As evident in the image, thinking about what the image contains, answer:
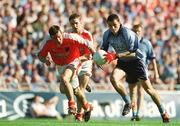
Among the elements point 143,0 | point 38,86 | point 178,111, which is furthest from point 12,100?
point 143,0

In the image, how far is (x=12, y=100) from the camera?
77.8 ft

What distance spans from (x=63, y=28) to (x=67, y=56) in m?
8.92

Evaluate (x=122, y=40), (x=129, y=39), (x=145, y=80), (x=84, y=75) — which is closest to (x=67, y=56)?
(x=122, y=40)

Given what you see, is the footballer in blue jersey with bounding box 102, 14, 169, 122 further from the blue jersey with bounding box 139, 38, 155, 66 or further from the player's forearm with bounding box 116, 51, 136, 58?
the blue jersey with bounding box 139, 38, 155, 66

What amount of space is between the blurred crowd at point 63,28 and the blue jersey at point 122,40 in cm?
522

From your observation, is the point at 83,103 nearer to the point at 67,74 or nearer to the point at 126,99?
the point at 126,99

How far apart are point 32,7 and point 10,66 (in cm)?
307

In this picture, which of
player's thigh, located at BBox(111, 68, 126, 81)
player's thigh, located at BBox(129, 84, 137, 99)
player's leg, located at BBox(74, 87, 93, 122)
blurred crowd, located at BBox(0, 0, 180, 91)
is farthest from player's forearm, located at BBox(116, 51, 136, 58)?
blurred crowd, located at BBox(0, 0, 180, 91)

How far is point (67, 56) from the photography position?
58.1 feet

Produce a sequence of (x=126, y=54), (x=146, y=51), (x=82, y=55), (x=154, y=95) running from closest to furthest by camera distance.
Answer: (x=126, y=54) → (x=154, y=95) → (x=82, y=55) → (x=146, y=51)

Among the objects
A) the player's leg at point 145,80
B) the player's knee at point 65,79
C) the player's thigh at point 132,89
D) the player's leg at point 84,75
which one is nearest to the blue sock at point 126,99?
the player's leg at point 145,80

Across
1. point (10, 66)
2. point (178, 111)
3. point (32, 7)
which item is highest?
point (32, 7)

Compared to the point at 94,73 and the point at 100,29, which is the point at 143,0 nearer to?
the point at 100,29

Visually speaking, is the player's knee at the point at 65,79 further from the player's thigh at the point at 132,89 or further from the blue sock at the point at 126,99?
the player's thigh at the point at 132,89
